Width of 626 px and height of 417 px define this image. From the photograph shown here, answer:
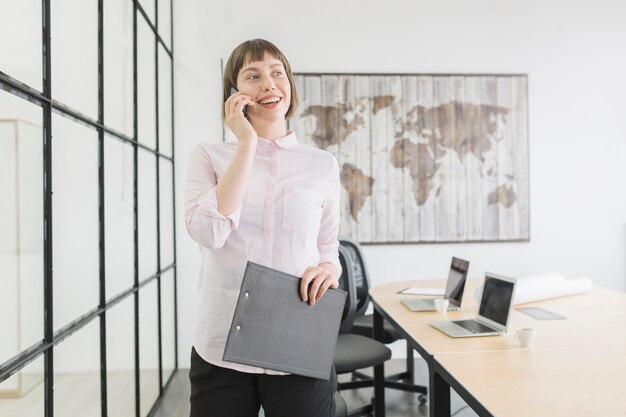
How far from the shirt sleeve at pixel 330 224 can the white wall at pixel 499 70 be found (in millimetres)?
2619

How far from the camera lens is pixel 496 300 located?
2000 millimetres

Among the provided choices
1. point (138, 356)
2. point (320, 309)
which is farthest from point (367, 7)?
point (320, 309)

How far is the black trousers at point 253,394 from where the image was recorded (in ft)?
3.55

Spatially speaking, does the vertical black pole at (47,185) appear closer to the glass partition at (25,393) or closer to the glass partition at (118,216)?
the glass partition at (25,393)

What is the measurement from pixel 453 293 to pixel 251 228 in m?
1.60

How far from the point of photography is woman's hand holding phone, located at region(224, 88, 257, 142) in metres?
1.10

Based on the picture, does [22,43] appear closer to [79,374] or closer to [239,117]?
[239,117]

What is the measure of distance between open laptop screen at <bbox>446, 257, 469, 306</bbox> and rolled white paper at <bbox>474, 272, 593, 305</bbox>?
0.09 metres

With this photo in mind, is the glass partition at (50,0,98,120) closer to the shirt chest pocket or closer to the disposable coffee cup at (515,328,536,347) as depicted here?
the shirt chest pocket

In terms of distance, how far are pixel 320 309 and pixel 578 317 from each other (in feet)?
5.19

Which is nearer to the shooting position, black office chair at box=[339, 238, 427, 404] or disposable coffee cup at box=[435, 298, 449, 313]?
disposable coffee cup at box=[435, 298, 449, 313]

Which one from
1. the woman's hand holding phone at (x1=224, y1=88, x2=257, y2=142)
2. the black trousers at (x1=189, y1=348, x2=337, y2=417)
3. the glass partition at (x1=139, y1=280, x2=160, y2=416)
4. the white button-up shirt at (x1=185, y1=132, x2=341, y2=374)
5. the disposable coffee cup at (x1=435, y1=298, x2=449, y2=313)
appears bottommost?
the glass partition at (x1=139, y1=280, x2=160, y2=416)

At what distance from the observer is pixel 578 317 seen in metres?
2.21

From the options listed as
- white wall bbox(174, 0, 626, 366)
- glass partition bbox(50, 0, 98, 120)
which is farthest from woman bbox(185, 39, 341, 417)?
white wall bbox(174, 0, 626, 366)
